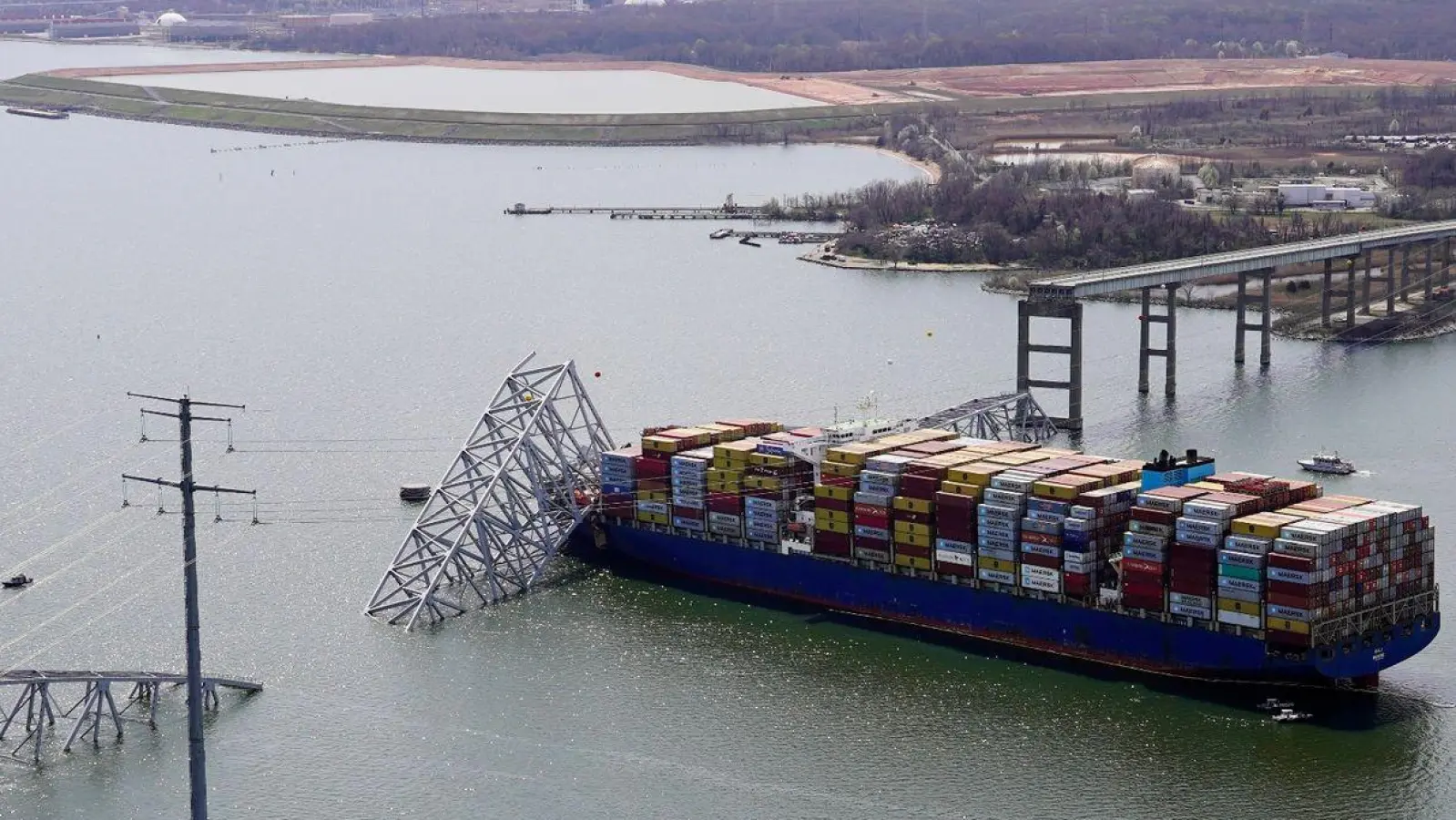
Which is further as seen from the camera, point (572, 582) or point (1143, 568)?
point (572, 582)

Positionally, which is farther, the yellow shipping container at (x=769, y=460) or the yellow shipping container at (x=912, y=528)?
the yellow shipping container at (x=769, y=460)

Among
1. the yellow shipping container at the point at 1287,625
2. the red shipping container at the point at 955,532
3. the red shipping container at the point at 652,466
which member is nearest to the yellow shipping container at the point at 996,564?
the red shipping container at the point at 955,532

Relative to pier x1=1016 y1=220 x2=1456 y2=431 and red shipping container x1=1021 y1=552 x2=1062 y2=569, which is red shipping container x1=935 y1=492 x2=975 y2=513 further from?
pier x1=1016 y1=220 x2=1456 y2=431

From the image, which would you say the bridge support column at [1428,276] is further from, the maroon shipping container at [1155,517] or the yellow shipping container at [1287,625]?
the yellow shipping container at [1287,625]

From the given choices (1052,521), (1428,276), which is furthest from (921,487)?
(1428,276)

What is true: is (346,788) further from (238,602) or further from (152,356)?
(152,356)

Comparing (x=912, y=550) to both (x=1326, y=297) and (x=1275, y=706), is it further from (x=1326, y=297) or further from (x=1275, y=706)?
(x=1326, y=297)

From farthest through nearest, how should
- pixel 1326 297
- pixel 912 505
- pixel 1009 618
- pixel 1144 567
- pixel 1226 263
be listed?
pixel 1326 297 → pixel 1226 263 → pixel 912 505 → pixel 1009 618 → pixel 1144 567
